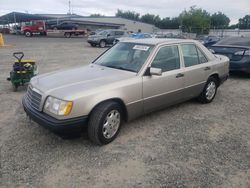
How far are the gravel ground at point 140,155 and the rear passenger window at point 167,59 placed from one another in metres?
1.00

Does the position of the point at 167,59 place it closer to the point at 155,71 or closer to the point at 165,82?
the point at 165,82

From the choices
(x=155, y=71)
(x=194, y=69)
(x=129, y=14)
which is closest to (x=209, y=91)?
(x=194, y=69)

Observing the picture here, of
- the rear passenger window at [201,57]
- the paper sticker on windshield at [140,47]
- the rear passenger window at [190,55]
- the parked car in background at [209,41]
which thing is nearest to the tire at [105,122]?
the paper sticker on windshield at [140,47]

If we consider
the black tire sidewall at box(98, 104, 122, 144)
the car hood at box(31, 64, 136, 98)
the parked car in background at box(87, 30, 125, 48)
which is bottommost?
the black tire sidewall at box(98, 104, 122, 144)

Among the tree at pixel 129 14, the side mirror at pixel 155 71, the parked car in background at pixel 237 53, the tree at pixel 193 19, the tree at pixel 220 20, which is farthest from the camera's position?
the tree at pixel 129 14

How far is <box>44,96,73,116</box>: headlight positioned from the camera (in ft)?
10.3

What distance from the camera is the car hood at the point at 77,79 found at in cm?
337

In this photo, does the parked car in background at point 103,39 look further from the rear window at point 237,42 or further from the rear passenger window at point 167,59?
the rear passenger window at point 167,59

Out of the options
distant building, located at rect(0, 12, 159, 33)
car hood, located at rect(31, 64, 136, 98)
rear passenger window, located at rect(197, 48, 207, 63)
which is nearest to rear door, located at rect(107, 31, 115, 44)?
rear passenger window, located at rect(197, 48, 207, 63)

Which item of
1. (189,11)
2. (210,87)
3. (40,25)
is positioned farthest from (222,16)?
(210,87)

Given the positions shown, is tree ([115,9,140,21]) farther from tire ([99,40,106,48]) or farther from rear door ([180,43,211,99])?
rear door ([180,43,211,99])

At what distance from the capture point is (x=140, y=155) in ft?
11.1

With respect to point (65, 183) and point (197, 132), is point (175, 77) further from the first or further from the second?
point (65, 183)

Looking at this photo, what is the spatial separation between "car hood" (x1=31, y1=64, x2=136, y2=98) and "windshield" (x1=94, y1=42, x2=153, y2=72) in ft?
0.55
